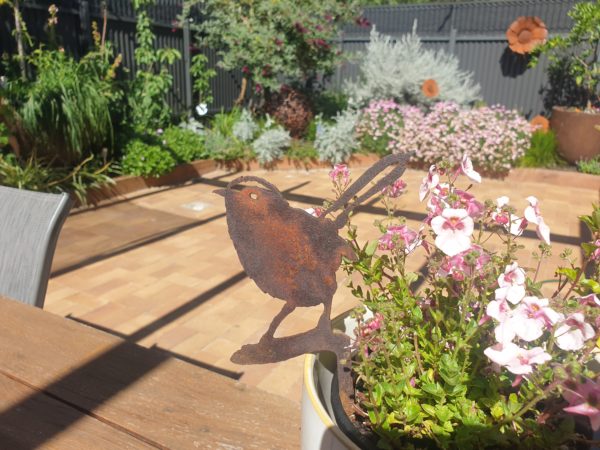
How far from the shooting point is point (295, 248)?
2.34 ft

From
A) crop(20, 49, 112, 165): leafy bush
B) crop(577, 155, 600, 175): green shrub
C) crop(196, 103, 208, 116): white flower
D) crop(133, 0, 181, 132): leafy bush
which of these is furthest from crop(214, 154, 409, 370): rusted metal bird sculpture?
crop(196, 103, 208, 116): white flower

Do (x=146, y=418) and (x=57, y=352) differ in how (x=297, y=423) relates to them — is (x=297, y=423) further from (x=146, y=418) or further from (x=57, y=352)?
(x=57, y=352)

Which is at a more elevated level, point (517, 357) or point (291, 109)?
point (517, 357)

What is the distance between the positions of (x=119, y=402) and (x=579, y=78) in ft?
25.1

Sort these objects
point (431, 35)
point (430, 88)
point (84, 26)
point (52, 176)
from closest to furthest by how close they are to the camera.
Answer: point (52, 176)
point (84, 26)
point (430, 88)
point (431, 35)

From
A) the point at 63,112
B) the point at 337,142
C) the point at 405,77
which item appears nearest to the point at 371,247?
the point at 63,112

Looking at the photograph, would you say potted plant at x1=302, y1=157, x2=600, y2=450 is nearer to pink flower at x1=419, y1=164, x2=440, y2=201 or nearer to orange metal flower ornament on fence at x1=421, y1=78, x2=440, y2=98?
pink flower at x1=419, y1=164, x2=440, y2=201

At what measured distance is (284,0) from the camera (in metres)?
6.85

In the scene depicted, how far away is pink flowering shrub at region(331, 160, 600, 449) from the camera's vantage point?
0.57 m

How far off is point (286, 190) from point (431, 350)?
5.02 meters

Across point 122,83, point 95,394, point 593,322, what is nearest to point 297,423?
point 95,394

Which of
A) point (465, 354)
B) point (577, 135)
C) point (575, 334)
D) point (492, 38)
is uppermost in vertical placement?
point (492, 38)

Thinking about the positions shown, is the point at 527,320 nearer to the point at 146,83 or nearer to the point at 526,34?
the point at 146,83

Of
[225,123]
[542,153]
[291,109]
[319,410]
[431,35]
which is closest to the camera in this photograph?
[319,410]
